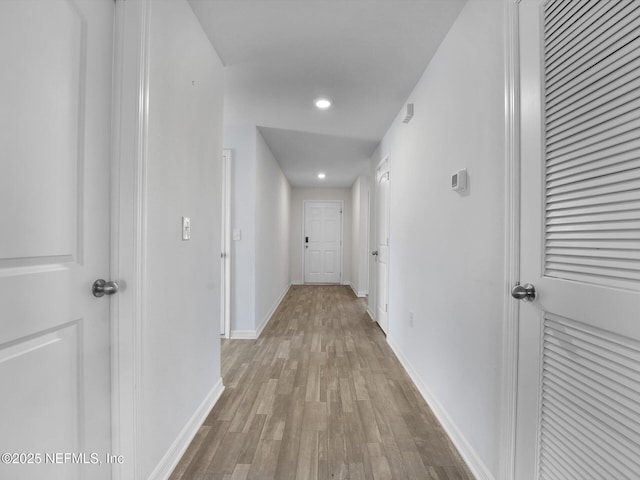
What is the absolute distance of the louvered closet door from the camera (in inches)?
31.7

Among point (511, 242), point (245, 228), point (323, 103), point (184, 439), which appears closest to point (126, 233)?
point (184, 439)

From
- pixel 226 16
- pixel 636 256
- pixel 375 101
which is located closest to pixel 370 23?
pixel 226 16

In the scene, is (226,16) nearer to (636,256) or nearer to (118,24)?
(118,24)

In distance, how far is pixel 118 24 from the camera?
1195 mm

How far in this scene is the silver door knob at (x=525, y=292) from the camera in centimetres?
111

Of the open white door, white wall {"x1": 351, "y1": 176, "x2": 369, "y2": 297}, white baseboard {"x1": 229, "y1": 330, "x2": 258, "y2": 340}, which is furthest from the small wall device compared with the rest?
white wall {"x1": 351, "y1": 176, "x2": 369, "y2": 297}

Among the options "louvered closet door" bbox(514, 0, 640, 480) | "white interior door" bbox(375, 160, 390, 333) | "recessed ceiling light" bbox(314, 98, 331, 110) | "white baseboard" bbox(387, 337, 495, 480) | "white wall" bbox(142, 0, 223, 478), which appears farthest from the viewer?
"white interior door" bbox(375, 160, 390, 333)

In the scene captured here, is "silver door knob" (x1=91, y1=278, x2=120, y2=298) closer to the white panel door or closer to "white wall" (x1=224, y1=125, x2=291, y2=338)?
"white wall" (x1=224, y1=125, x2=291, y2=338)

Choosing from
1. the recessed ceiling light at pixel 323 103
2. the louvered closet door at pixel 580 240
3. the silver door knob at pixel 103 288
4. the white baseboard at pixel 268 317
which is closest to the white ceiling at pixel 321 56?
the recessed ceiling light at pixel 323 103

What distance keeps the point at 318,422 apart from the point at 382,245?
2.41 m

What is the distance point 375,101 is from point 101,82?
2216mm

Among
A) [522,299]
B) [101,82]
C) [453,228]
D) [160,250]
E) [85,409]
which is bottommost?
[85,409]

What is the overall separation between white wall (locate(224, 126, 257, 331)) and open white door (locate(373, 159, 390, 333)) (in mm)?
1438

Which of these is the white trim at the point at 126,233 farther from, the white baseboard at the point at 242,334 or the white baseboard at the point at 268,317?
the white baseboard at the point at 268,317
